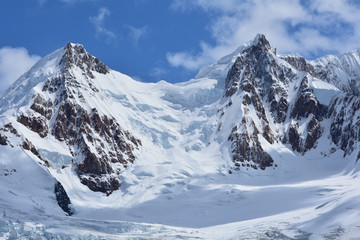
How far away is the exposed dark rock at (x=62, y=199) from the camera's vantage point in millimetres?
193375

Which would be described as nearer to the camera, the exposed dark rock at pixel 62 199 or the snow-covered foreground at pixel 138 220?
the snow-covered foreground at pixel 138 220

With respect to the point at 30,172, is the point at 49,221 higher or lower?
lower

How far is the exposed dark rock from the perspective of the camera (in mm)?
193375

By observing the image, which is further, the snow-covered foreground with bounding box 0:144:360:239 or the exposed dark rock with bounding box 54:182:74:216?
the exposed dark rock with bounding box 54:182:74:216

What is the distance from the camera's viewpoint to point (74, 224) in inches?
6703

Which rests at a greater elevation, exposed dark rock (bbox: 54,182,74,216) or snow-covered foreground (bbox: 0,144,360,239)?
exposed dark rock (bbox: 54,182,74,216)

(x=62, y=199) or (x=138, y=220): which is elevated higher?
(x=62, y=199)

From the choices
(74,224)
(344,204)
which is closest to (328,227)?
(344,204)

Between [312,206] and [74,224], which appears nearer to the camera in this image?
[74,224]

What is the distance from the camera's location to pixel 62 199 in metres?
196

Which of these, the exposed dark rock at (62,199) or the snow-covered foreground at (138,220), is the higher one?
the exposed dark rock at (62,199)

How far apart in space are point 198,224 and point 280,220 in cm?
2678

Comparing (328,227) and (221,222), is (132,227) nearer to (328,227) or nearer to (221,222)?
(221,222)

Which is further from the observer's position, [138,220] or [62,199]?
[138,220]
